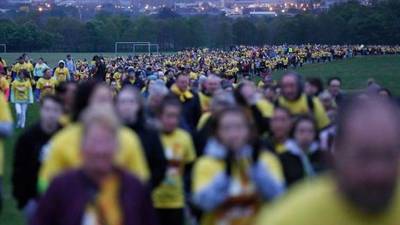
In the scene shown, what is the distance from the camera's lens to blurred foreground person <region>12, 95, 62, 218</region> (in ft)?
25.1

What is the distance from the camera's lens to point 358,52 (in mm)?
108188

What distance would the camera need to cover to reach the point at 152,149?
740 centimetres

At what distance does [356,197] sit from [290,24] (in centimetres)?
12996

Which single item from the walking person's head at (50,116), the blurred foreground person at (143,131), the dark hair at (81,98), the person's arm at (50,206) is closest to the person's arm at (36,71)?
the walking person's head at (50,116)

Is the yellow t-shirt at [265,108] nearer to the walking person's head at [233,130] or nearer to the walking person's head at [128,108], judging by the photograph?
the walking person's head at [128,108]

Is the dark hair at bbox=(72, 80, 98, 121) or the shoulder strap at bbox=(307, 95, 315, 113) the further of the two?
the shoulder strap at bbox=(307, 95, 315, 113)

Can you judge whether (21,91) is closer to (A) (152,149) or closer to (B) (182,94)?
(B) (182,94)

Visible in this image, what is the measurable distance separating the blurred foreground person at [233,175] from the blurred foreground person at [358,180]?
2.90m

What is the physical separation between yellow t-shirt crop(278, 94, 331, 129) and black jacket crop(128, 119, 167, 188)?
9.37ft

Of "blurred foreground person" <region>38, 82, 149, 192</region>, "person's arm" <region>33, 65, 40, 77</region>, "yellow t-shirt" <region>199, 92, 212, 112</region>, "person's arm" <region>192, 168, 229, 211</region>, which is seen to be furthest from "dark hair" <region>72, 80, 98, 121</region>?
"person's arm" <region>33, 65, 40, 77</region>

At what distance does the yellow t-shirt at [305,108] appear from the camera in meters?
10.3

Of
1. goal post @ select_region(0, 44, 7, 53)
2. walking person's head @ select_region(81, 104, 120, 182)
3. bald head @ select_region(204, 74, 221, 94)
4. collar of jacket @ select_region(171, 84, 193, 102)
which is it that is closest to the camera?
walking person's head @ select_region(81, 104, 120, 182)

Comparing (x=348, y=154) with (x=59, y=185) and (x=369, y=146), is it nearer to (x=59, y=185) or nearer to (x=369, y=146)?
(x=369, y=146)

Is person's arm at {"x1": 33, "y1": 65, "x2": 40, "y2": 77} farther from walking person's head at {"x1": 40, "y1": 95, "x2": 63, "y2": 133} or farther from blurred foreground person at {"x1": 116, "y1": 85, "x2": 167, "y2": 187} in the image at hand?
blurred foreground person at {"x1": 116, "y1": 85, "x2": 167, "y2": 187}
